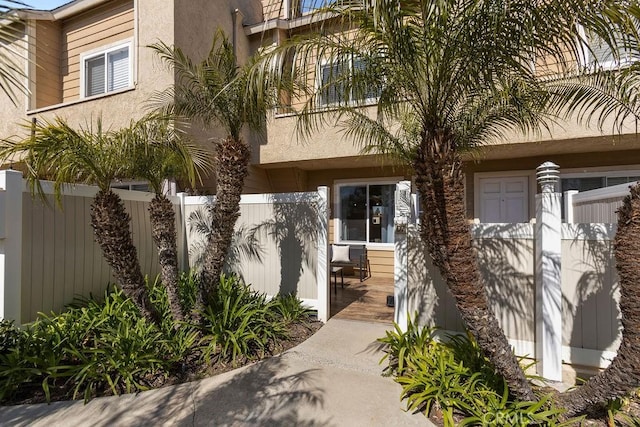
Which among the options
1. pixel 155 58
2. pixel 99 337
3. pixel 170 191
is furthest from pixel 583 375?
pixel 155 58

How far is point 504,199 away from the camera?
27.5 feet

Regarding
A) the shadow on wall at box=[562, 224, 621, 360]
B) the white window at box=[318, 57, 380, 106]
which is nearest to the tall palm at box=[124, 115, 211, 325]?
the white window at box=[318, 57, 380, 106]

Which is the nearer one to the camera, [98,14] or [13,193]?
[13,193]

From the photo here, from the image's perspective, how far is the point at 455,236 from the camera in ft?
10.2

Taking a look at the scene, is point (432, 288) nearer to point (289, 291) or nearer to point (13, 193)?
point (289, 291)

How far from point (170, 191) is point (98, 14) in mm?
5106

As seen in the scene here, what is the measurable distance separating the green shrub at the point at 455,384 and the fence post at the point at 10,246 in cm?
489

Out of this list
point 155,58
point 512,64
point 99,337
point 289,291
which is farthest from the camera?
point 155,58

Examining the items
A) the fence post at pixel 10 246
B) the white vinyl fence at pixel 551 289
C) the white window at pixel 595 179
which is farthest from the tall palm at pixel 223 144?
the white window at pixel 595 179

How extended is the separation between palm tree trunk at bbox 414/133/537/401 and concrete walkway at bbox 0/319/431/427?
96 centimetres

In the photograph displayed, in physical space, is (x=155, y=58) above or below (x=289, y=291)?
above

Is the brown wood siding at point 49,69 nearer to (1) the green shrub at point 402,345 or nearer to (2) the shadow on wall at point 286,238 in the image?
(2) the shadow on wall at point 286,238

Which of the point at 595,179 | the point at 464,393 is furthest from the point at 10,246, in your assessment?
the point at 595,179

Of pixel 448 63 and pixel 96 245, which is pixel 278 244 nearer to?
pixel 96 245
